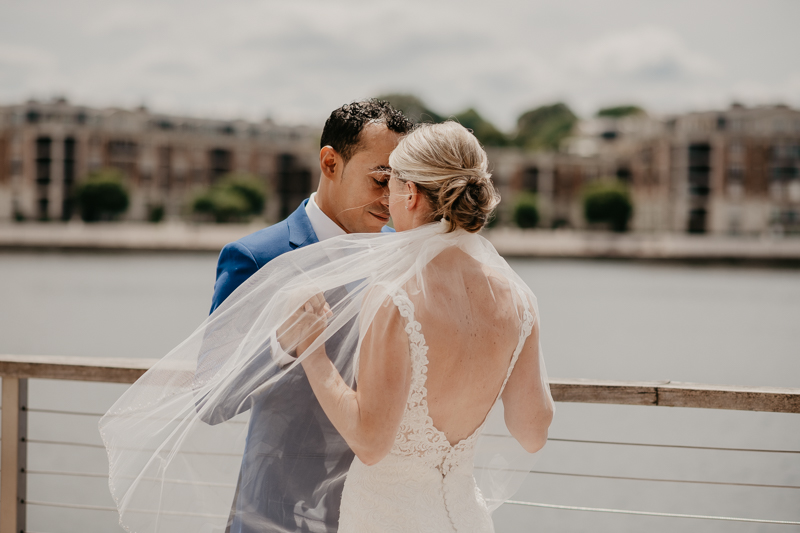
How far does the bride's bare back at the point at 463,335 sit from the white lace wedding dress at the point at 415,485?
0.03 metres

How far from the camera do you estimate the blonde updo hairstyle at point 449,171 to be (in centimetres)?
146

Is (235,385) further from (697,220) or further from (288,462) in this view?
(697,220)

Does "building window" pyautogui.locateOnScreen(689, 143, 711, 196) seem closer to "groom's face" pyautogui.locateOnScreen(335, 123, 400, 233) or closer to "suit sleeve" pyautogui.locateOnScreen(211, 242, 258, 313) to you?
"groom's face" pyautogui.locateOnScreen(335, 123, 400, 233)

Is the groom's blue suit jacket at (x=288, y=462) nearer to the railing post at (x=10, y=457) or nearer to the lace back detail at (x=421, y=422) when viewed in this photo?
the lace back detail at (x=421, y=422)

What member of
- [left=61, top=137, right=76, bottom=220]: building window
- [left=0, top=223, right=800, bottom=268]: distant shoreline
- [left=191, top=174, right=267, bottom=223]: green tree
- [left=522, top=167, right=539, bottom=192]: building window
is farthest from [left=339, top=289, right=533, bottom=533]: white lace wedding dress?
[left=522, top=167, right=539, bottom=192]: building window

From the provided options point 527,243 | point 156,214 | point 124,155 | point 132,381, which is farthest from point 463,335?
point 124,155

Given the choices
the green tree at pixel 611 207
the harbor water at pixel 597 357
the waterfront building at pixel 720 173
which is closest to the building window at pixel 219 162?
the harbor water at pixel 597 357

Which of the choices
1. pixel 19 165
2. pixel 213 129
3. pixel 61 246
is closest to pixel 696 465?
pixel 61 246

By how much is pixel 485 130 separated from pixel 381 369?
7489cm

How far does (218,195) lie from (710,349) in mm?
39661

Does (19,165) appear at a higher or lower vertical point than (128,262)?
higher

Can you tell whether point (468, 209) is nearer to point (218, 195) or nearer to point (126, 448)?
point (126, 448)

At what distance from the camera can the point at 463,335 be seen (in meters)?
1.48

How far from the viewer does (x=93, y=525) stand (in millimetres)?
9781
